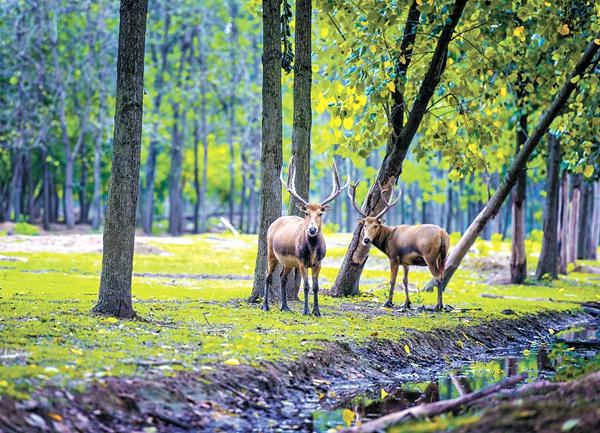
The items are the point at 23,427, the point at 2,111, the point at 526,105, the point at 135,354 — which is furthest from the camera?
the point at 2,111

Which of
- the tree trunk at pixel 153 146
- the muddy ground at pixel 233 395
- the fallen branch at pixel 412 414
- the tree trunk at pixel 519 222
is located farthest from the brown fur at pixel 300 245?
the tree trunk at pixel 153 146

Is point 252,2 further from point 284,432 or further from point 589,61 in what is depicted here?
point 284,432

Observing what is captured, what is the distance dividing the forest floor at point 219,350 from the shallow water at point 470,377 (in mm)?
150

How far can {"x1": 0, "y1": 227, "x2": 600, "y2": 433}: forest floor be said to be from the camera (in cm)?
908

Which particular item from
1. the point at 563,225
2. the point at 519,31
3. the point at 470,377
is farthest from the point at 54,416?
the point at 563,225

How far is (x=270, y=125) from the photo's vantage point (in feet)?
60.8

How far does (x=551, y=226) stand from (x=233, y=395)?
22444 millimetres

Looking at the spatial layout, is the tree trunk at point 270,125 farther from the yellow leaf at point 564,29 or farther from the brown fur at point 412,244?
the yellow leaf at point 564,29

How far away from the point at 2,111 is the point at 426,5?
41.2 m

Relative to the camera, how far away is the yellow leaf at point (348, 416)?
9.84 m

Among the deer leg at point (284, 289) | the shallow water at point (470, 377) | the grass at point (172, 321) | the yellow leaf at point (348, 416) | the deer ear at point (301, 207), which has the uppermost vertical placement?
the deer ear at point (301, 207)


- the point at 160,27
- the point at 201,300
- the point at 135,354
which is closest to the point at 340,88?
the point at 201,300

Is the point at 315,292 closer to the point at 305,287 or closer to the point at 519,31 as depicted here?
the point at 305,287

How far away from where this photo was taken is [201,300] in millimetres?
19516
